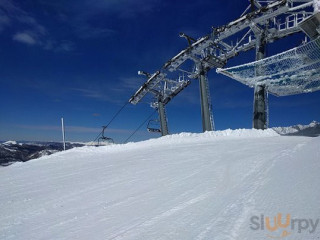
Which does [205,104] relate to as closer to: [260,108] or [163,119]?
[260,108]

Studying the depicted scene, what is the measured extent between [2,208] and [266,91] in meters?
14.6

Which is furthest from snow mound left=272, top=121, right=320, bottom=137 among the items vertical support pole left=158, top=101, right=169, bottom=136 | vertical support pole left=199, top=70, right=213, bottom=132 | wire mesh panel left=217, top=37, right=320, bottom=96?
vertical support pole left=158, top=101, right=169, bottom=136

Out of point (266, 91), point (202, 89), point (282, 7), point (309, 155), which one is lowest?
point (309, 155)

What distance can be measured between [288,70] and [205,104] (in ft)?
28.4

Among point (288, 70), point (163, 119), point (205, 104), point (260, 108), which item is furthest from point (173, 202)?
point (163, 119)

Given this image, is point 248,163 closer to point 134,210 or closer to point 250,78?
point 134,210

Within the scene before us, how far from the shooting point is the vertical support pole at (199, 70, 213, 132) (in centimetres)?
1741

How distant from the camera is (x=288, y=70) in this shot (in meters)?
9.38

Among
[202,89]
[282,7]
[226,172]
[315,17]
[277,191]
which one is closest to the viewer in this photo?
[277,191]

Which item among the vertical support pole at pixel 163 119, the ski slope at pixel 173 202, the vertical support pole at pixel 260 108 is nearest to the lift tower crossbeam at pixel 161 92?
the vertical support pole at pixel 163 119

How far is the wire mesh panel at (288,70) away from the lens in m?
7.99

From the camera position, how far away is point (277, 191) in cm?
289

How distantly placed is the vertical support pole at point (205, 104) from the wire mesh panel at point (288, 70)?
5337 mm

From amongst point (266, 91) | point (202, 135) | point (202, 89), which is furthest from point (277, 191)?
point (202, 89)
